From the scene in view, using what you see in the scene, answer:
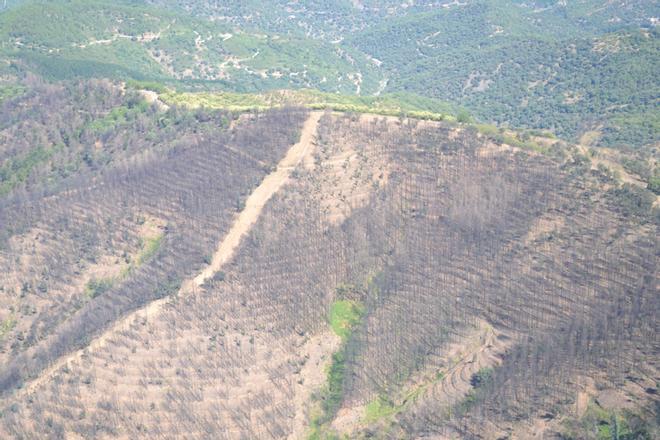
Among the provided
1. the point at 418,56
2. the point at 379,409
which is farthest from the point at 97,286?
the point at 418,56

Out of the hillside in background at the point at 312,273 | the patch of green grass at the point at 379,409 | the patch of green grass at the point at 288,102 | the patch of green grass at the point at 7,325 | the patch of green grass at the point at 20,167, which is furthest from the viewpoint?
the patch of green grass at the point at 288,102

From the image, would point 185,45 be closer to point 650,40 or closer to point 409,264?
point 650,40

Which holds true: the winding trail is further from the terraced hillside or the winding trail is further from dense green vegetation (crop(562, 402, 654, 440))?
dense green vegetation (crop(562, 402, 654, 440))

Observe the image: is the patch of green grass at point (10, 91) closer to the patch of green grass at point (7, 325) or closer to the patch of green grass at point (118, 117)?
the patch of green grass at point (118, 117)

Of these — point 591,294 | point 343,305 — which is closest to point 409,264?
point 343,305

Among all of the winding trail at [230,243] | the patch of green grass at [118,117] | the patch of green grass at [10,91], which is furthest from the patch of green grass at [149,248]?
the patch of green grass at [10,91]

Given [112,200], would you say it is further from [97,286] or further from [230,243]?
[230,243]
